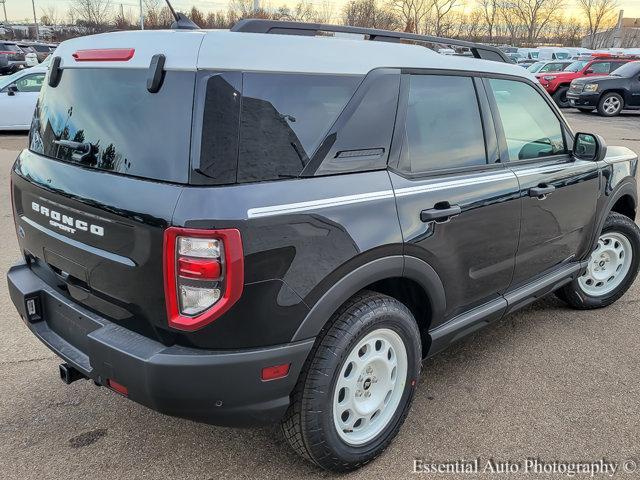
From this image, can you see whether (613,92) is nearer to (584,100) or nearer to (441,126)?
(584,100)

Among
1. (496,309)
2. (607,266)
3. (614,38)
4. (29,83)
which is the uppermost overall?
(614,38)

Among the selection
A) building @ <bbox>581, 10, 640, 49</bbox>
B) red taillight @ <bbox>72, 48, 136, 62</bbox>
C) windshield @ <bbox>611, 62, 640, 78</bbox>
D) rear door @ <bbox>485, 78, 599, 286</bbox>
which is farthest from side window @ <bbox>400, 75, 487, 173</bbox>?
building @ <bbox>581, 10, 640, 49</bbox>

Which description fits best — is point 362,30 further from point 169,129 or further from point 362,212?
point 169,129

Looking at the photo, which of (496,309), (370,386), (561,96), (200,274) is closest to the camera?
(200,274)

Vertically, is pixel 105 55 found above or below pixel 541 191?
above

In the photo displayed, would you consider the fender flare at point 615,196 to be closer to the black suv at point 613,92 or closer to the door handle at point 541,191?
the door handle at point 541,191

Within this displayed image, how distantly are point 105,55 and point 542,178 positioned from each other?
2.48 m

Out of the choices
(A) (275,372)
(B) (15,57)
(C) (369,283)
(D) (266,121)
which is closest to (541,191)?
(C) (369,283)

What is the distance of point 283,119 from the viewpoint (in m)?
2.17

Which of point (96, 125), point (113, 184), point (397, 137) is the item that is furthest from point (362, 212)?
point (96, 125)

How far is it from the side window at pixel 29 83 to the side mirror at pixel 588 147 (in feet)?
38.6

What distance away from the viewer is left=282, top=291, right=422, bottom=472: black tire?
2309 mm

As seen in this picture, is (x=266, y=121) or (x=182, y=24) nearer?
(x=266, y=121)

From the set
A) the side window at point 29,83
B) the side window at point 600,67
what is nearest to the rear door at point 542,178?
the side window at point 29,83
